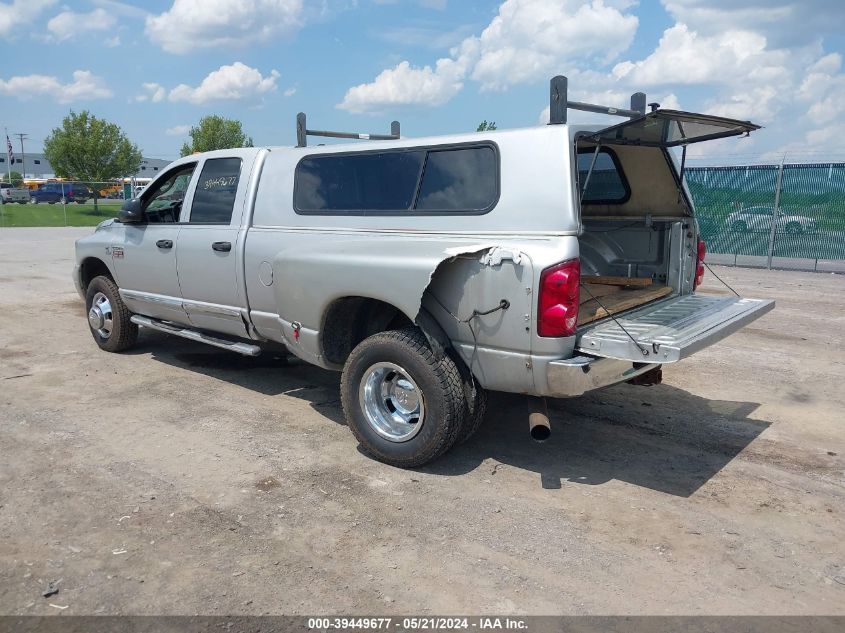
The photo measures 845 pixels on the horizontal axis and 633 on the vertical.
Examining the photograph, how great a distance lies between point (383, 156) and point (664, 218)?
235 cm

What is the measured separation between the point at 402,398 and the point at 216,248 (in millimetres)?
2255

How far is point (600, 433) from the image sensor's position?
206 inches

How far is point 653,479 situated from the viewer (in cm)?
442

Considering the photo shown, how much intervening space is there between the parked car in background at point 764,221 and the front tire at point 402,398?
14893mm

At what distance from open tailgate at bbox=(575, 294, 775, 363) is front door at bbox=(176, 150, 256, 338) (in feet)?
9.86

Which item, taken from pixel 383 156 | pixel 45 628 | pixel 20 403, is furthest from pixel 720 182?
pixel 45 628

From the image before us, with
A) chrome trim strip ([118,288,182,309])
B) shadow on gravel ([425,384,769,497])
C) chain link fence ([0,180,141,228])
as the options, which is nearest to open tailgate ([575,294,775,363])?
shadow on gravel ([425,384,769,497])

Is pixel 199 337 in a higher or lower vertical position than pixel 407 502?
higher

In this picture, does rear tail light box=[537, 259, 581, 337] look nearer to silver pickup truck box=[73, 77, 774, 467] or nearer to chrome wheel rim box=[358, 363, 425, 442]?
silver pickup truck box=[73, 77, 774, 467]

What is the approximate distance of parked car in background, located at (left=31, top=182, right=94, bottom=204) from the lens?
164 feet

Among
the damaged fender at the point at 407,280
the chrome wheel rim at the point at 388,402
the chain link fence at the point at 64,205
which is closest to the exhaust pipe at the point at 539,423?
the damaged fender at the point at 407,280

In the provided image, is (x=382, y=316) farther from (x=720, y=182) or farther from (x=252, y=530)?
(x=720, y=182)

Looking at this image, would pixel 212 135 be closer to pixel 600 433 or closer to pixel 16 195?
pixel 16 195

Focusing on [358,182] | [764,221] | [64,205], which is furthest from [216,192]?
[64,205]
